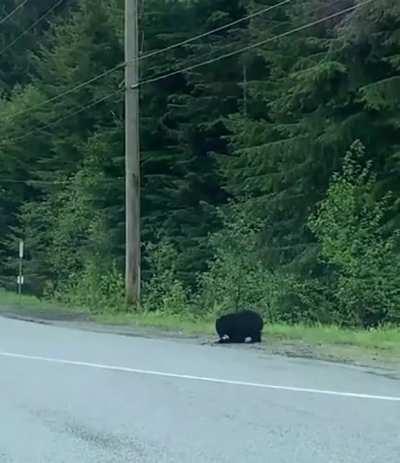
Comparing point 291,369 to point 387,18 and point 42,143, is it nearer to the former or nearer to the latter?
point 387,18

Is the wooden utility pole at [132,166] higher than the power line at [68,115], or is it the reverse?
the power line at [68,115]

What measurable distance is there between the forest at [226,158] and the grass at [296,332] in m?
1.81

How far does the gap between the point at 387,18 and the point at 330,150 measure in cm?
384

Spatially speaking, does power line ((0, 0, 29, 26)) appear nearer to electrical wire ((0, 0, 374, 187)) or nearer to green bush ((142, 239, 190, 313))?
electrical wire ((0, 0, 374, 187))

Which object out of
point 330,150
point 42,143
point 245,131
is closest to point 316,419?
point 330,150

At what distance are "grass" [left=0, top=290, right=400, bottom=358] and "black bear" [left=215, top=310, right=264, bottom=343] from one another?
0.32 meters

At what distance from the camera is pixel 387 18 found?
819 inches

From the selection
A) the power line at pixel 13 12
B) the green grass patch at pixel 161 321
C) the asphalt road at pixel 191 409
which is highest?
the power line at pixel 13 12

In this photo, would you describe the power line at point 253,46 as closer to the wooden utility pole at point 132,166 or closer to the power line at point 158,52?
the power line at point 158,52

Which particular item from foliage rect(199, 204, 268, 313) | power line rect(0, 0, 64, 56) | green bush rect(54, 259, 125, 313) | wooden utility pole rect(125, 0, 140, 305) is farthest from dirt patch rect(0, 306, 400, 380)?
power line rect(0, 0, 64, 56)

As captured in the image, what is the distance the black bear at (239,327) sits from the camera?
56.9 ft

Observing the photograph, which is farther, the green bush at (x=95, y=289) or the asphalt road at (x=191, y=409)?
the green bush at (x=95, y=289)

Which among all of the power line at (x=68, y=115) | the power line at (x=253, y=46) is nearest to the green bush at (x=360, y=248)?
the power line at (x=253, y=46)

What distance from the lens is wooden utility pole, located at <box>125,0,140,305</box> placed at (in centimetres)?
2494
